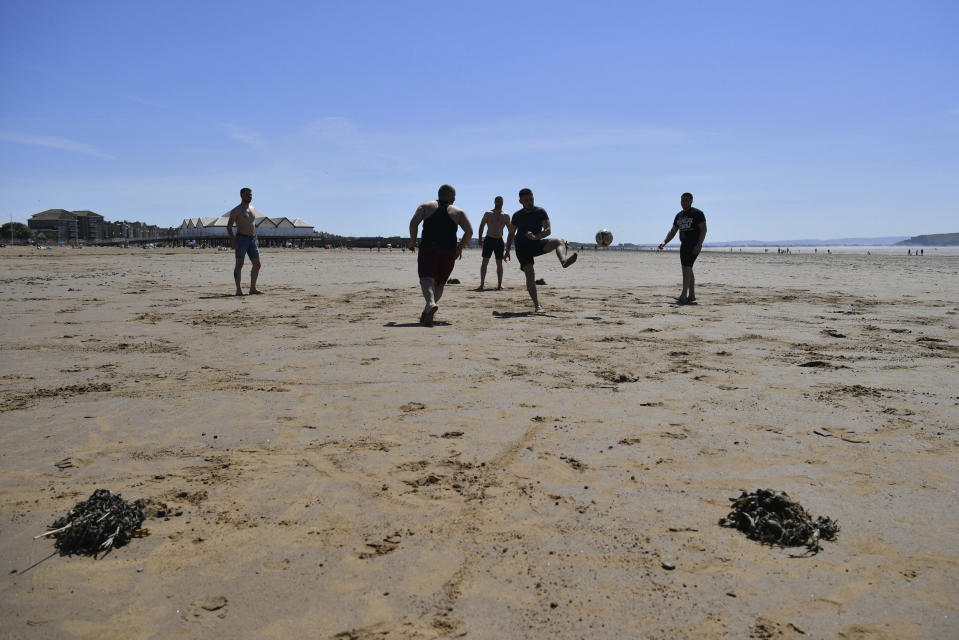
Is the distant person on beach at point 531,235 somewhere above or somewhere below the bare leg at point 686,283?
above

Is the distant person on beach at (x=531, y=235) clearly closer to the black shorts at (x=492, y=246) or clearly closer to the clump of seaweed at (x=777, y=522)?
the black shorts at (x=492, y=246)

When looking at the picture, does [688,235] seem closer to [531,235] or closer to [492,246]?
[531,235]

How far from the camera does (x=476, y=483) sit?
2936 mm

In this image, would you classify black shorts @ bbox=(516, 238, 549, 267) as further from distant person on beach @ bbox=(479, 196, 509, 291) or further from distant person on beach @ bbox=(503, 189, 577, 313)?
distant person on beach @ bbox=(479, 196, 509, 291)

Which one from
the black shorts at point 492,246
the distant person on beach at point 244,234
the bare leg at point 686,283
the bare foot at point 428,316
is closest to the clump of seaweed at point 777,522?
the bare foot at point 428,316

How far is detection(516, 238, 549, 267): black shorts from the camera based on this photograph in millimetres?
9305

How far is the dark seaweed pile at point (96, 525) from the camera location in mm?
2318

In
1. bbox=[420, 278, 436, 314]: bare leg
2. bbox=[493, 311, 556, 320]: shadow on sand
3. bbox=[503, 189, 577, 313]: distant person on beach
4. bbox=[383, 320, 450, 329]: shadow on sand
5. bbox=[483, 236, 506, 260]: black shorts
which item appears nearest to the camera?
bbox=[383, 320, 450, 329]: shadow on sand

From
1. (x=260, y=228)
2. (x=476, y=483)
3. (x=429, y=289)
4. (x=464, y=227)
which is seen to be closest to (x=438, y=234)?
(x=464, y=227)

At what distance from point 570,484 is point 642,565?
71 cm

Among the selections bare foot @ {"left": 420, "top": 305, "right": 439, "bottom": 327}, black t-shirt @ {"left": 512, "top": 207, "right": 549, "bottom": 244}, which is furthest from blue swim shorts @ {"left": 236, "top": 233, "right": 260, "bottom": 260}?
bare foot @ {"left": 420, "top": 305, "right": 439, "bottom": 327}

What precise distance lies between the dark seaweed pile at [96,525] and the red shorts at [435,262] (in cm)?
577

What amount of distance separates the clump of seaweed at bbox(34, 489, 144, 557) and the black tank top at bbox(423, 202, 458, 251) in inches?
233

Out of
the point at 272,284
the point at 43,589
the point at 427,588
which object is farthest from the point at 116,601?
the point at 272,284
